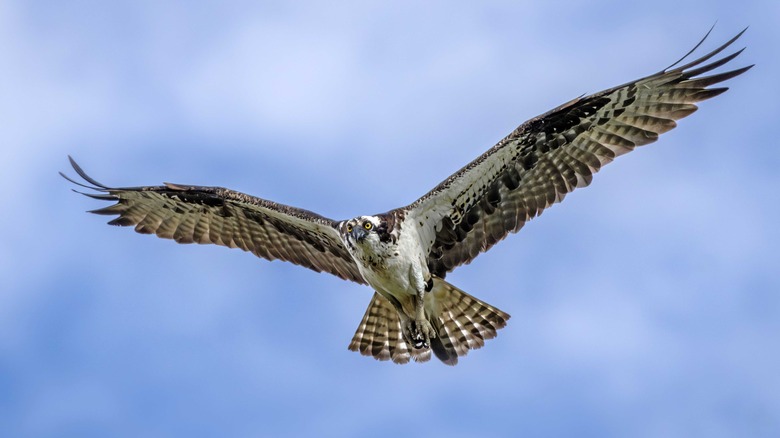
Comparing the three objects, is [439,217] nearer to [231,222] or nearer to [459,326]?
[459,326]

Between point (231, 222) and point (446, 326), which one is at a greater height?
point (231, 222)

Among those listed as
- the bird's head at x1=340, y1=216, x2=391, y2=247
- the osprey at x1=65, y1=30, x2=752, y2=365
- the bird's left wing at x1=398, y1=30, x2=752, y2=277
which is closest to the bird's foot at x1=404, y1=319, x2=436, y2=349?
the osprey at x1=65, y1=30, x2=752, y2=365

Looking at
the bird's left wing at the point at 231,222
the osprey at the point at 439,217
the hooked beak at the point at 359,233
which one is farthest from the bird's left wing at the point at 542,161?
the bird's left wing at the point at 231,222

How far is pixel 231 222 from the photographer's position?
13805mm

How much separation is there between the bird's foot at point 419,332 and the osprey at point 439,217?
0.01 meters

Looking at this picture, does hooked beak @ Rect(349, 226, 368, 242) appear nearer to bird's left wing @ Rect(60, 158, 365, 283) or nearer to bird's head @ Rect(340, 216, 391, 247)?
bird's head @ Rect(340, 216, 391, 247)

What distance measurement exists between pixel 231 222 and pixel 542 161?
3786mm

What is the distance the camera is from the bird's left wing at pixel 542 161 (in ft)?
39.8

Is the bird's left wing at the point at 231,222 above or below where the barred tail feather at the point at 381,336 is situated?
above

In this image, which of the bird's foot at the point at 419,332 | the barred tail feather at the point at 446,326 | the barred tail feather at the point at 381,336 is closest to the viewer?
the bird's foot at the point at 419,332

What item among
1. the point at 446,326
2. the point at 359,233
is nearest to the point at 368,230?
the point at 359,233

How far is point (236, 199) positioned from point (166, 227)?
3.65ft

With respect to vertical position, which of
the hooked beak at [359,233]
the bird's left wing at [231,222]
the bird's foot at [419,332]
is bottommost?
the bird's foot at [419,332]

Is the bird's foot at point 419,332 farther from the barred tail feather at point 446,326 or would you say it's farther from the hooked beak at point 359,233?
the hooked beak at point 359,233
